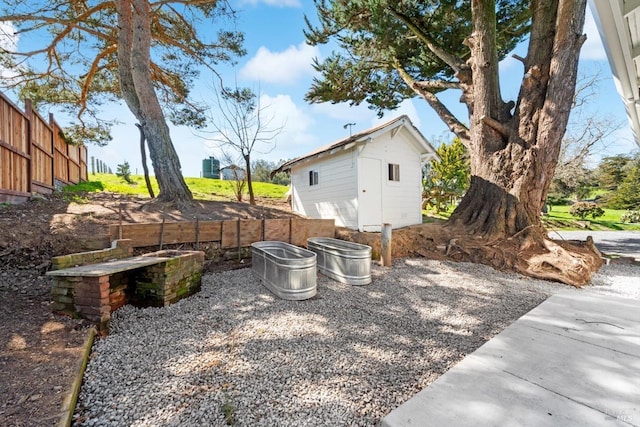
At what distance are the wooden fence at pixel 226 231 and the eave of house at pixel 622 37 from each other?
551 cm

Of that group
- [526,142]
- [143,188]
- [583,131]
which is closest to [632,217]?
[583,131]

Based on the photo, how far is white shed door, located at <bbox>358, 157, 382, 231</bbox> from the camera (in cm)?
869

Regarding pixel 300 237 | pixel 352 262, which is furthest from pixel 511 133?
pixel 300 237

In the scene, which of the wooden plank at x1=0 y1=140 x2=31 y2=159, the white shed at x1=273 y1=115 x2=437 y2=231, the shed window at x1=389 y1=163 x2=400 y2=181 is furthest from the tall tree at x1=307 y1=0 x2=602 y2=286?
the wooden plank at x1=0 y1=140 x2=31 y2=159

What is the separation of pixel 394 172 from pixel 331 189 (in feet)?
7.72

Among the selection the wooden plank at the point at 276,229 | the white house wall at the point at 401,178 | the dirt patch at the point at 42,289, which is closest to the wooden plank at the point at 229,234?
the dirt patch at the point at 42,289

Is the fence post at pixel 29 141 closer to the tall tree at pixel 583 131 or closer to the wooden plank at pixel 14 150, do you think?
the wooden plank at pixel 14 150

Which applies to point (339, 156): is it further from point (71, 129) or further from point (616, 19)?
point (71, 129)

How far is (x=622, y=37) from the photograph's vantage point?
3941mm

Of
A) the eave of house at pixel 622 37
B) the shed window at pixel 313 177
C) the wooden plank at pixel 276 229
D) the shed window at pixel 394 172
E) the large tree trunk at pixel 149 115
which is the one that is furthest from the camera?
the shed window at pixel 313 177

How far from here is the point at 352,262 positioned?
4703mm

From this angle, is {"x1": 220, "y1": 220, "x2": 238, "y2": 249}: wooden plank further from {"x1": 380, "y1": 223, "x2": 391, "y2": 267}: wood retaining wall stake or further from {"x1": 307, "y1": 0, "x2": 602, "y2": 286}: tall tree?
{"x1": 307, "y1": 0, "x2": 602, "y2": 286}: tall tree

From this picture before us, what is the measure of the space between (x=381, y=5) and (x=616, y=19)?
5.10 meters

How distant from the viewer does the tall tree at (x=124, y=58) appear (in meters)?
Result: 6.34
